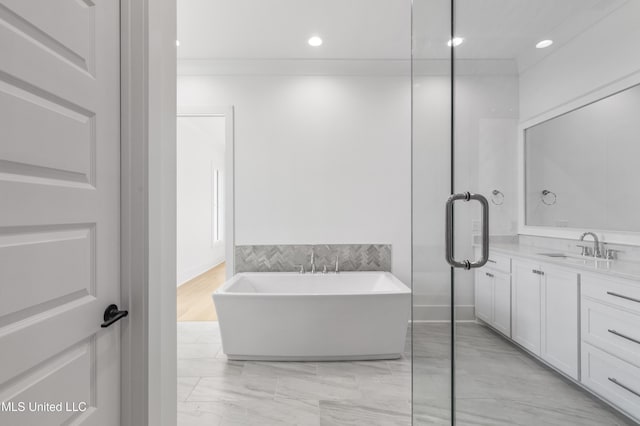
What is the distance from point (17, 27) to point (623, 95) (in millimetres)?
1225

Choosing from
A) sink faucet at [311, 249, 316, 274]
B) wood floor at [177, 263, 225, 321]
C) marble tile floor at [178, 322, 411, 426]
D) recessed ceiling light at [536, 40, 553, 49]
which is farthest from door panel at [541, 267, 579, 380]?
wood floor at [177, 263, 225, 321]

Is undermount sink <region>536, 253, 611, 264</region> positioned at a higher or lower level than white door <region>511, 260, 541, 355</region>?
higher

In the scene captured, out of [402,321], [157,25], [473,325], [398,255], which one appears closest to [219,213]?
[398,255]

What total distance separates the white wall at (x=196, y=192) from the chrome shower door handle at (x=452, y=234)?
479 cm

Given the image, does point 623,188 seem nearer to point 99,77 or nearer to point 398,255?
point 99,77

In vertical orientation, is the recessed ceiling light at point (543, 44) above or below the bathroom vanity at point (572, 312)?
above

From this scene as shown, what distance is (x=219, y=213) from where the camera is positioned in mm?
7617

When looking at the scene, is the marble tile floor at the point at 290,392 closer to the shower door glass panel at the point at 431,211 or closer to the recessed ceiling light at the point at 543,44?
the shower door glass panel at the point at 431,211

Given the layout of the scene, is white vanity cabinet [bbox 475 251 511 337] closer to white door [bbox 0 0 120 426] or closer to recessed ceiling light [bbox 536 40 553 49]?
recessed ceiling light [bbox 536 40 553 49]

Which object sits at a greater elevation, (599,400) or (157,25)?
(157,25)

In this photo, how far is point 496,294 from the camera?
891mm

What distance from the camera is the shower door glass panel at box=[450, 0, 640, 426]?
63cm

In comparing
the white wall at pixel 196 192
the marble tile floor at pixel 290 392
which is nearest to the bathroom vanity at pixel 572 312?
the marble tile floor at pixel 290 392

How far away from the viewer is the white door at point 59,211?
705 mm
